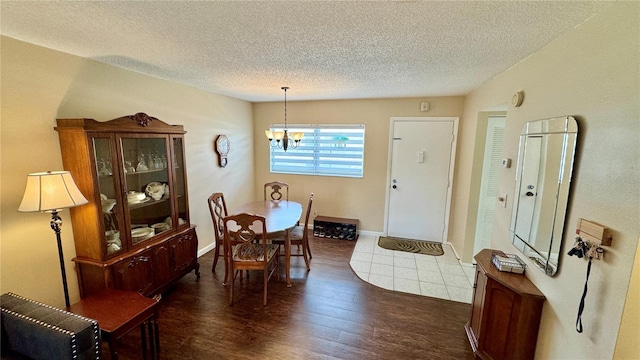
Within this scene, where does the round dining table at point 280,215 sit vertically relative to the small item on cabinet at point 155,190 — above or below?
below

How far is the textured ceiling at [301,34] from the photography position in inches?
51.6

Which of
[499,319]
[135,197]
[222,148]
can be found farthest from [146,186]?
[499,319]

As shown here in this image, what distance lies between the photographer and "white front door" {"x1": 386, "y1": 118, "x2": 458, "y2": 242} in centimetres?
400

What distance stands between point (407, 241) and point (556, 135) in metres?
3.02

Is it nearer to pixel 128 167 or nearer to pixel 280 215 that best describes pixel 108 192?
pixel 128 167

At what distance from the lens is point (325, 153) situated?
15.1 feet

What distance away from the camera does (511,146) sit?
2340 mm

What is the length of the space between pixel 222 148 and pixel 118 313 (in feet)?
8.43

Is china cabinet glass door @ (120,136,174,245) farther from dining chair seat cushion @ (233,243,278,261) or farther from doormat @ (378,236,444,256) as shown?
doormat @ (378,236,444,256)

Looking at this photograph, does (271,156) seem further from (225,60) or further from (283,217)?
(225,60)

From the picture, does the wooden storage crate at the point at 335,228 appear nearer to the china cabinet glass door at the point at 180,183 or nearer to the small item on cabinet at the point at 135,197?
the china cabinet glass door at the point at 180,183

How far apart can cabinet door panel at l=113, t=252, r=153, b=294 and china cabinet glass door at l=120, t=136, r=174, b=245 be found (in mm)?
178

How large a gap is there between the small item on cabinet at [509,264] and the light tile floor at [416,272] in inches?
40.0

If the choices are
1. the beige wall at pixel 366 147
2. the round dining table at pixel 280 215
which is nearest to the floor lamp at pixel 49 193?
the round dining table at pixel 280 215
